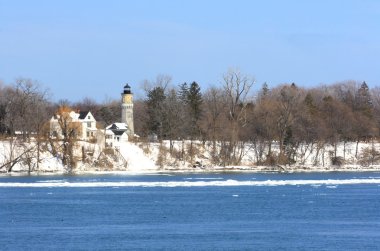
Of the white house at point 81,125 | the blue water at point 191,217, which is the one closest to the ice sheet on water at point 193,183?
the blue water at point 191,217

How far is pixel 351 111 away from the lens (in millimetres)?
101938

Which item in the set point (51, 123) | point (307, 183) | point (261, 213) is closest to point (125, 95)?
point (51, 123)

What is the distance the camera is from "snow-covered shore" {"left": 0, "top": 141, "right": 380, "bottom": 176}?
274 feet

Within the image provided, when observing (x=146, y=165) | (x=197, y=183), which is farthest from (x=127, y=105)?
(x=197, y=183)

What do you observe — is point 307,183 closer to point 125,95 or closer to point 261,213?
point 261,213

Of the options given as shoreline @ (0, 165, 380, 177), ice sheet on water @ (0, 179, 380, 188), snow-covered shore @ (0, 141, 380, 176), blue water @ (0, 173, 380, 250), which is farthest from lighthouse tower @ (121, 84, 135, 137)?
blue water @ (0, 173, 380, 250)

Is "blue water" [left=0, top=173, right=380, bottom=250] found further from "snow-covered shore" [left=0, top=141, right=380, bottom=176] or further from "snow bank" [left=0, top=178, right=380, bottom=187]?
"snow-covered shore" [left=0, top=141, right=380, bottom=176]

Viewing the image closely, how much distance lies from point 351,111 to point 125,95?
1064 inches

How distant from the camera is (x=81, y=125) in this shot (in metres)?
91.8

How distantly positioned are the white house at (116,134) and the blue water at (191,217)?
97.8 ft

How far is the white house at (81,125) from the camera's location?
88500mm

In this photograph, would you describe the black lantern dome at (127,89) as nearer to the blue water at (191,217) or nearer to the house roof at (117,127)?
the house roof at (117,127)

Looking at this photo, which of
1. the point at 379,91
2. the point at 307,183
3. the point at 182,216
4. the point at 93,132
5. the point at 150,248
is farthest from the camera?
the point at 379,91

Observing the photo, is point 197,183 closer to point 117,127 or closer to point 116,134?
point 116,134
